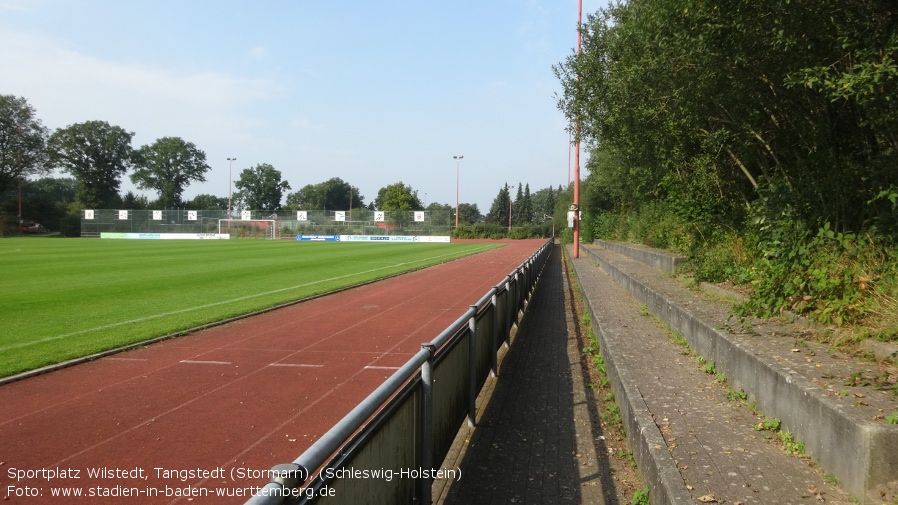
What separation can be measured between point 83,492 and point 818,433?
16.1 ft

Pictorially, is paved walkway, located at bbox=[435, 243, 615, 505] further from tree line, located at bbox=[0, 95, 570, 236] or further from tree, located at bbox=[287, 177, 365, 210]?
tree, located at bbox=[287, 177, 365, 210]

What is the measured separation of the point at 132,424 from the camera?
→ 559 centimetres

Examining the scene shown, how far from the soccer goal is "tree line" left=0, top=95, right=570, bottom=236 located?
14087 millimetres

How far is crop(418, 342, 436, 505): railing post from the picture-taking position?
3.81 metres

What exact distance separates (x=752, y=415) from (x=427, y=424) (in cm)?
295

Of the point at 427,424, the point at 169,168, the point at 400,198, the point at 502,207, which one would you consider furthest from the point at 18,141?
the point at 427,424

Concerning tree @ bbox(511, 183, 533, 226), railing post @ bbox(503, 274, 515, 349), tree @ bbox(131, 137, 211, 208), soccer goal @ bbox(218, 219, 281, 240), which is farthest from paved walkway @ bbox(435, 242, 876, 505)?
tree @ bbox(511, 183, 533, 226)

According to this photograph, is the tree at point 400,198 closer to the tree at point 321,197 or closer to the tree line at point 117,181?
the tree line at point 117,181

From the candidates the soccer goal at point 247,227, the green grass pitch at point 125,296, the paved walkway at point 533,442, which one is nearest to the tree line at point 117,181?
the soccer goal at point 247,227

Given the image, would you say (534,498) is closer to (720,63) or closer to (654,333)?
(654,333)

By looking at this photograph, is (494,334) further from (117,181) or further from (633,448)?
(117,181)

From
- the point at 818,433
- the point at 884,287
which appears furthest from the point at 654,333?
the point at 818,433

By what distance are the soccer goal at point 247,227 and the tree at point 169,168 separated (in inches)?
1592

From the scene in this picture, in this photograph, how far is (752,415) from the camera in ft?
16.8
